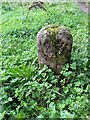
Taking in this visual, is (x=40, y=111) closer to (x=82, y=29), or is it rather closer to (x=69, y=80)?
(x=69, y=80)

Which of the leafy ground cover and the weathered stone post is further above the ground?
the weathered stone post

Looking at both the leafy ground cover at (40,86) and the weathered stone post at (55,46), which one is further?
the weathered stone post at (55,46)

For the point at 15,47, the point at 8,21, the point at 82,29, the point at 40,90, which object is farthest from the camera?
the point at 8,21

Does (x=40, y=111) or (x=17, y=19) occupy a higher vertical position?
(x=17, y=19)

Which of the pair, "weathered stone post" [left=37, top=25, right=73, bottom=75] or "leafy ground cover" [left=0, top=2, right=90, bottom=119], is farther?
"weathered stone post" [left=37, top=25, right=73, bottom=75]

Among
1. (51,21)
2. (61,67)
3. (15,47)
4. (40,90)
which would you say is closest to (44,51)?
(61,67)

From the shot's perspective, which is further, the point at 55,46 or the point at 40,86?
the point at 55,46

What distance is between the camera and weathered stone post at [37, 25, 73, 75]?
3.43m

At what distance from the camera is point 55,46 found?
345 cm

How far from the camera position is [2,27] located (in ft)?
20.5

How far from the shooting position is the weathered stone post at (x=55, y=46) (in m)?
3.43

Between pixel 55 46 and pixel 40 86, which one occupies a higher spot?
pixel 55 46

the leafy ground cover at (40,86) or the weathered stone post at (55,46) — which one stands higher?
the weathered stone post at (55,46)

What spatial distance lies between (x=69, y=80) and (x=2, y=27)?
10.9 ft
